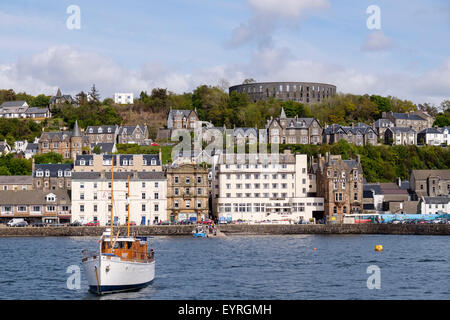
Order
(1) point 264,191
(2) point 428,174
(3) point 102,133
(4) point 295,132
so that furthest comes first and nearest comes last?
(3) point 102,133
(4) point 295,132
(2) point 428,174
(1) point 264,191

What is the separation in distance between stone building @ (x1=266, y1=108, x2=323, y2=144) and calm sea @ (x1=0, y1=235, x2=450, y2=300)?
5398 cm

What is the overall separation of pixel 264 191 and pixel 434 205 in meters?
25.9

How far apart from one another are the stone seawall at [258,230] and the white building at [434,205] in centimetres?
1346

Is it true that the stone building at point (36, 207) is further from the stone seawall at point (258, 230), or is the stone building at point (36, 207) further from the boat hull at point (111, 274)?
the boat hull at point (111, 274)

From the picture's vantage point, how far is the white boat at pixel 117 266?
36.4 m

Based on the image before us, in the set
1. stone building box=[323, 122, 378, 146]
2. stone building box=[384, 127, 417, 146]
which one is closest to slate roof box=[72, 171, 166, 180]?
stone building box=[323, 122, 378, 146]

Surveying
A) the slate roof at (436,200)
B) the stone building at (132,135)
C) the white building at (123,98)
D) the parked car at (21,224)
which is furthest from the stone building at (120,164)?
the white building at (123,98)

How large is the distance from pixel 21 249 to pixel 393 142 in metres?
85.6

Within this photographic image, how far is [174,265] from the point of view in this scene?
2005 inches

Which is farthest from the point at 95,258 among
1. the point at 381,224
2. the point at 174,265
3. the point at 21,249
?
the point at 381,224

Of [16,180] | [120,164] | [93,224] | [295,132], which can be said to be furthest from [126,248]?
[295,132]

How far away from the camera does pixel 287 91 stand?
518 ft

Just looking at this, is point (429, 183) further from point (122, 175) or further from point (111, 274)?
point (111, 274)

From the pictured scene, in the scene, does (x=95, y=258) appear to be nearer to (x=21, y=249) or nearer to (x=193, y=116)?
(x=21, y=249)
